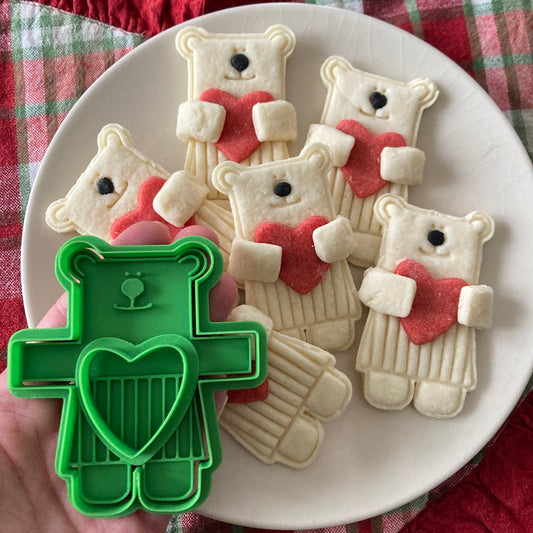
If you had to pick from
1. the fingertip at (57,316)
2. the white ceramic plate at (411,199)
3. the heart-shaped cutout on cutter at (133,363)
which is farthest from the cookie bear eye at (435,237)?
the fingertip at (57,316)

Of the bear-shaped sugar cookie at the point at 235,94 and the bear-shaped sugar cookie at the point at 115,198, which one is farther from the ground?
the bear-shaped sugar cookie at the point at 235,94

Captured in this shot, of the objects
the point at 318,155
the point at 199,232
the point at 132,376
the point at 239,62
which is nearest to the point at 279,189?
the point at 318,155

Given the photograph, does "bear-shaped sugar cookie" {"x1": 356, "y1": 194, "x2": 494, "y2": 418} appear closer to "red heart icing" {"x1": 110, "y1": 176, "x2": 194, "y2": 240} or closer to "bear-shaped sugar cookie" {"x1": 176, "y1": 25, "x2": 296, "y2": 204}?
"bear-shaped sugar cookie" {"x1": 176, "y1": 25, "x2": 296, "y2": 204}

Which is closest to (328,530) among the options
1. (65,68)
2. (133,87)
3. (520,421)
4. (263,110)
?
(520,421)

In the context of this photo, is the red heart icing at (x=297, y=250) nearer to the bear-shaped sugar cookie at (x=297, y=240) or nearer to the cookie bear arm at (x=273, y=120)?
the bear-shaped sugar cookie at (x=297, y=240)

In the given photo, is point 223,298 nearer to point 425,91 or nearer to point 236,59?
point 236,59

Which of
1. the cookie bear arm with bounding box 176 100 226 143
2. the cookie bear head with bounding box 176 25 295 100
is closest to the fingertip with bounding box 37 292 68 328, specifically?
the cookie bear arm with bounding box 176 100 226 143
